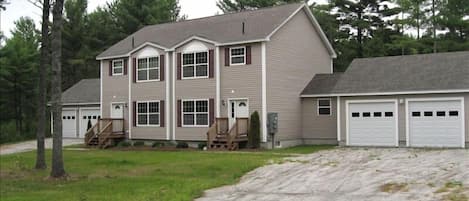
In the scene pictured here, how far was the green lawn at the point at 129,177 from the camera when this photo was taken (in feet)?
42.4

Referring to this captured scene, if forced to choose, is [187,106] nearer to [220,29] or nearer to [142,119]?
[142,119]

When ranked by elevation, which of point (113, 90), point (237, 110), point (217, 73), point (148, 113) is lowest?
point (148, 113)

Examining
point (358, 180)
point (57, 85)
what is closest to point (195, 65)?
point (57, 85)

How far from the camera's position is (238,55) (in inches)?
1041

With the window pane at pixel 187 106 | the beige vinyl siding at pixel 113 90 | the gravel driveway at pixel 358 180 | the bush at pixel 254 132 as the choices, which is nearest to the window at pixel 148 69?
the beige vinyl siding at pixel 113 90

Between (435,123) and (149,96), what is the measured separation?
14.6 m

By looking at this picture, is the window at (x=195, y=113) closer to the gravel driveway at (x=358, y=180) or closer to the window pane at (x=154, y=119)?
the window pane at (x=154, y=119)

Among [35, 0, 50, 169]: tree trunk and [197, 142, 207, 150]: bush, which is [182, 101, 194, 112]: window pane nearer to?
[197, 142, 207, 150]: bush

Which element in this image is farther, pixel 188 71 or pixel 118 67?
pixel 118 67

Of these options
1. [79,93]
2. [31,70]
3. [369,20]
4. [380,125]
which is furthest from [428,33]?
[31,70]

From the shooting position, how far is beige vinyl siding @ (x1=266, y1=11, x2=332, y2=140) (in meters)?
25.9

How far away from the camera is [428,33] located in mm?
38438

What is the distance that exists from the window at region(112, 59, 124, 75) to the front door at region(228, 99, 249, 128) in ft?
26.5

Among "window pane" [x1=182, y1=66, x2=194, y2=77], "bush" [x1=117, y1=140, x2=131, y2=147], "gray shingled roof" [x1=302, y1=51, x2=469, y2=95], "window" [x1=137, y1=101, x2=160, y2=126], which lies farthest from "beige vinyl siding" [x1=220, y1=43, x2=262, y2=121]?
"bush" [x1=117, y1=140, x2=131, y2=147]
